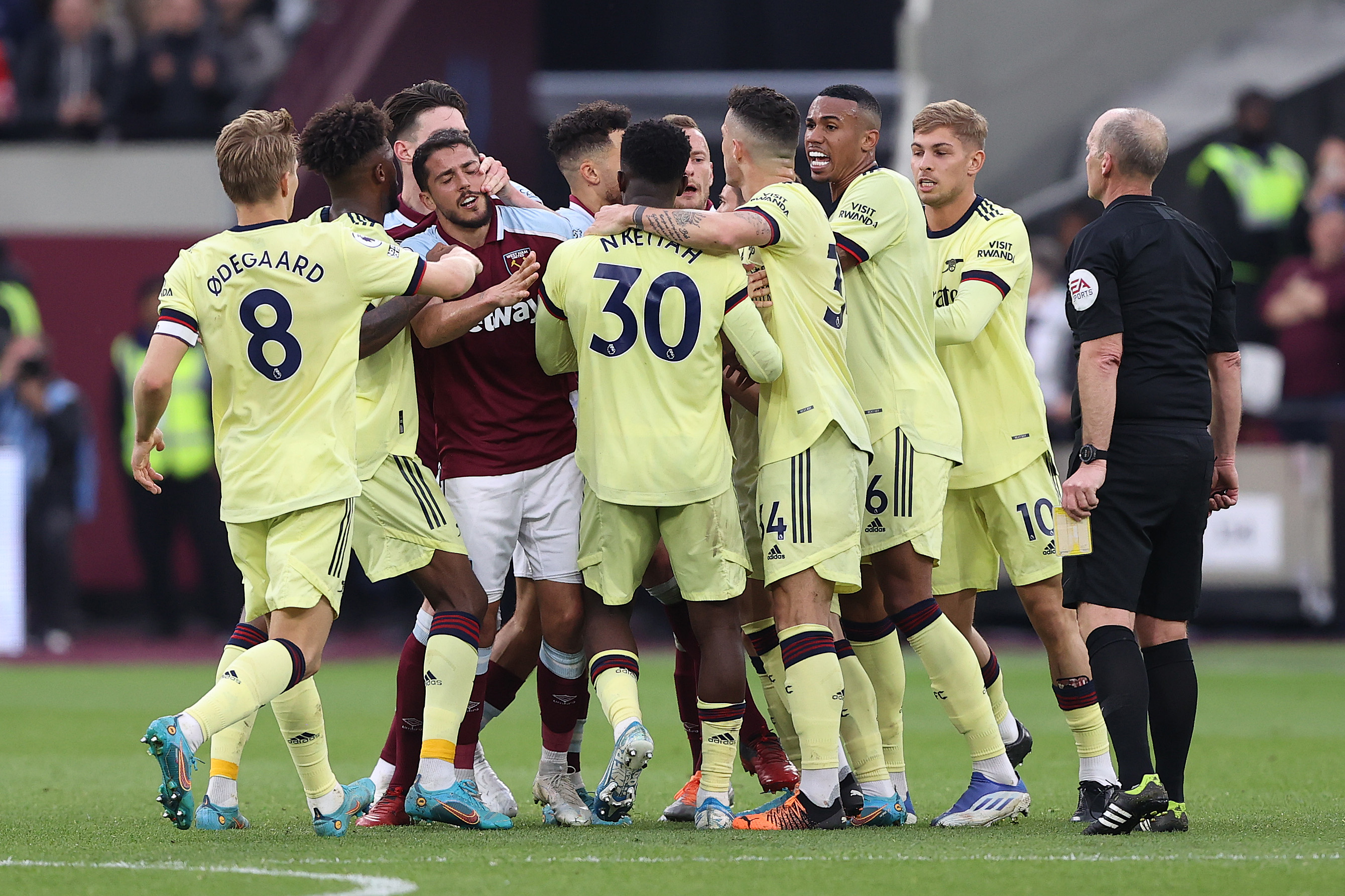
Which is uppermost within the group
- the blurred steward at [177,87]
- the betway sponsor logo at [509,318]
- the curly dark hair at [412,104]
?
the blurred steward at [177,87]

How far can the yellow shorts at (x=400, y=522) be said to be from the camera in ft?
18.3

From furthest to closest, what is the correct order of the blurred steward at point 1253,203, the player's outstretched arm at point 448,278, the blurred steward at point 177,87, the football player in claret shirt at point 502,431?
1. the blurred steward at point 177,87
2. the blurred steward at point 1253,203
3. the football player in claret shirt at point 502,431
4. the player's outstretched arm at point 448,278

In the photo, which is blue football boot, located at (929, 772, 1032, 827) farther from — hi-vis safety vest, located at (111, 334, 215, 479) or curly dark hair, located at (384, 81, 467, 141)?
hi-vis safety vest, located at (111, 334, 215, 479)

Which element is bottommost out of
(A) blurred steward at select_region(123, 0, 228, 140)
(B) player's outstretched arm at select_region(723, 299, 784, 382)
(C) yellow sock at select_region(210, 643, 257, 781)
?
(C) yellow sock at select_region(210, 643, 257, 781)

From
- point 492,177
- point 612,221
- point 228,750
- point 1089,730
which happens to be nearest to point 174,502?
point 228,750

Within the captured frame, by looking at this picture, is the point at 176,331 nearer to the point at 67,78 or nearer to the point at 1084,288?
the point at 1084,288

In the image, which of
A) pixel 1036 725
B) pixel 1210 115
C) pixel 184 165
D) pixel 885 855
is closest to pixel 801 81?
pixel 1210 115

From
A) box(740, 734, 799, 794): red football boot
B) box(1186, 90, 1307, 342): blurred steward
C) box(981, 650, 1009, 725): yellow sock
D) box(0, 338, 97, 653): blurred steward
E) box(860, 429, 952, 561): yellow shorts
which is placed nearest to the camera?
box(860, 429, 952, 561): yellow shorts

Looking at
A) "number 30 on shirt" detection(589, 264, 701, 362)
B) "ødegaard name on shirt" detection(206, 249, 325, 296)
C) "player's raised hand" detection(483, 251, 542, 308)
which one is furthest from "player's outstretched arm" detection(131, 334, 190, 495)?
"number 30 on shirt" detection(589, 264, 701, 362)

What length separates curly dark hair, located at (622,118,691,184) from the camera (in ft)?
18.0

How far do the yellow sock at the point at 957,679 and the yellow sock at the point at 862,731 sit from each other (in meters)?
0.23

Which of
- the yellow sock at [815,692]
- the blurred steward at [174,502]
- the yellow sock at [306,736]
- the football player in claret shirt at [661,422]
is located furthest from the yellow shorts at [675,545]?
the blurred steward at [174,502]

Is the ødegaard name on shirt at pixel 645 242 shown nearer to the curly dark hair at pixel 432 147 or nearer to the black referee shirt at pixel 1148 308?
the curly dark hair at pixel 432 147

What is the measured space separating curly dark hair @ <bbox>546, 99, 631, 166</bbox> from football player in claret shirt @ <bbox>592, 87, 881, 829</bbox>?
2.07 ft
